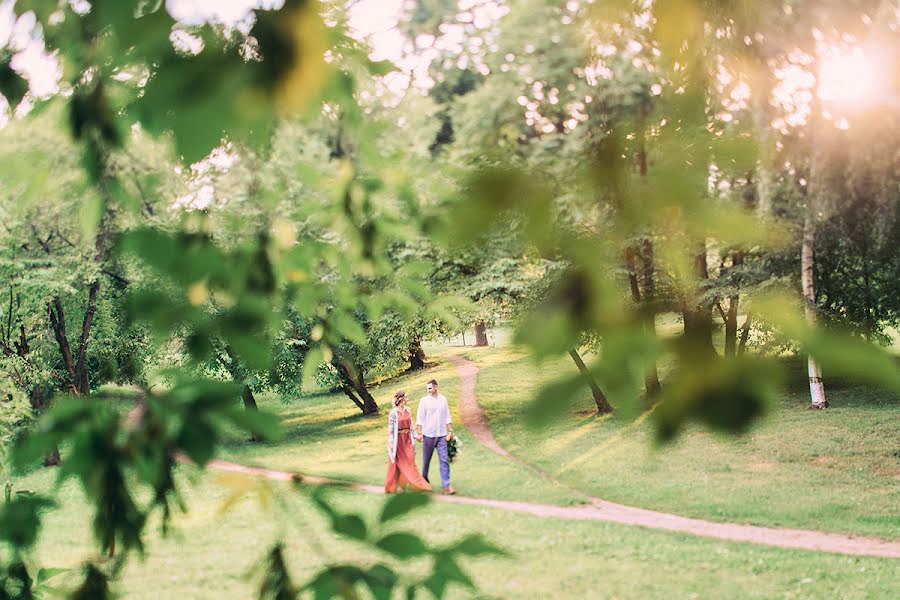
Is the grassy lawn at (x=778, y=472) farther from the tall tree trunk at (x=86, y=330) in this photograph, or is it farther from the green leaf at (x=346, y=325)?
the tall tree trunk at (x=86, y=330)

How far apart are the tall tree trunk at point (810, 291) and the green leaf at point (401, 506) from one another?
23.8 inches

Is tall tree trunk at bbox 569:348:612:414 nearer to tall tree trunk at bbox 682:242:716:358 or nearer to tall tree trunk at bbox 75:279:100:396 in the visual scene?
tall tree trunk at bbox 682:242:716:358

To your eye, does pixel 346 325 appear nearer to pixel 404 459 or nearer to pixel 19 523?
pixel 19 523

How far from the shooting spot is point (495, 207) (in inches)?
34.6

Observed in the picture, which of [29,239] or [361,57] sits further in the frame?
[29,239]

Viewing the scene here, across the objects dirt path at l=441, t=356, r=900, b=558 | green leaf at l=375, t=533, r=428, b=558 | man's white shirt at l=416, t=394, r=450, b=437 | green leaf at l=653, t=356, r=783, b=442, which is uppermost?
green leaf at l=653, t=356, r=783, b=442

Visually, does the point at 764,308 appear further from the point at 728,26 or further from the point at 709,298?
the point at 728,26

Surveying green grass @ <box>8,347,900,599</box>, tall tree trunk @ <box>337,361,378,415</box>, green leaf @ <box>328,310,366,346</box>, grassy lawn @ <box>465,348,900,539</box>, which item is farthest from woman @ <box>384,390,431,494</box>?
green leaf @ <box>328,310,366,346</box>

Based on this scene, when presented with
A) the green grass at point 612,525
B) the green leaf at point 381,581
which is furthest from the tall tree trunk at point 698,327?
the green leaf at point 381,581

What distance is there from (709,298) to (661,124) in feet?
0.76

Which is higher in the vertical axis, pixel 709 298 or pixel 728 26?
pixel 728 26

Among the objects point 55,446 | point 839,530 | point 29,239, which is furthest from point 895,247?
point 29,239

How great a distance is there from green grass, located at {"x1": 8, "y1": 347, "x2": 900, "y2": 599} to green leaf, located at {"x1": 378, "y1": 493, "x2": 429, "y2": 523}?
3cm

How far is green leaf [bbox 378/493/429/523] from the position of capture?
3.73 ft
